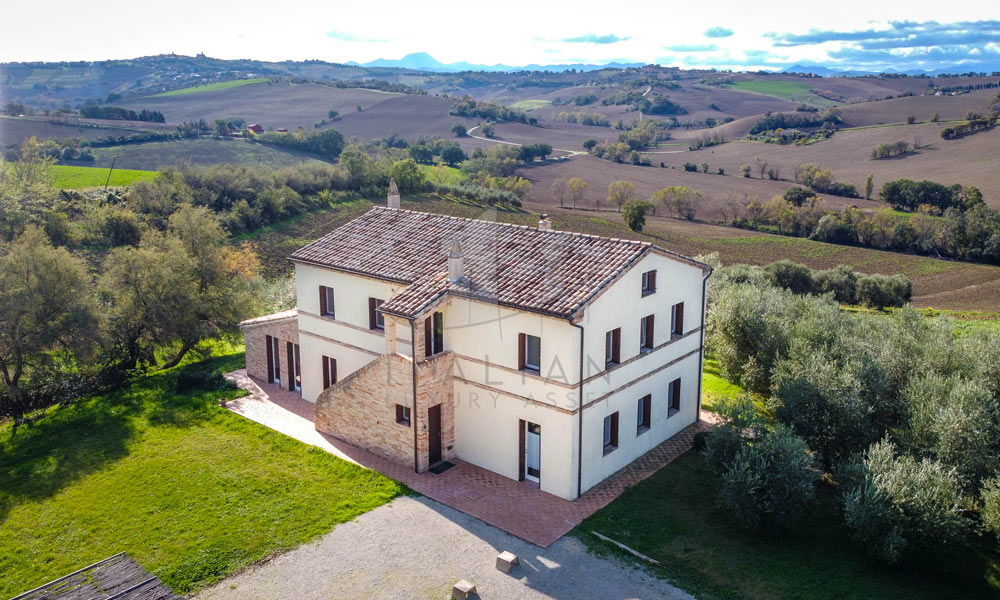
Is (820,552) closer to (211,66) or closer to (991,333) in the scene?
(991,333)

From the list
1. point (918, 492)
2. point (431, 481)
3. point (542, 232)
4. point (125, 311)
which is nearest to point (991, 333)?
point (918, 492)

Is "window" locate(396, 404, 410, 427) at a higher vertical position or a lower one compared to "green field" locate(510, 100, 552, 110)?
lower

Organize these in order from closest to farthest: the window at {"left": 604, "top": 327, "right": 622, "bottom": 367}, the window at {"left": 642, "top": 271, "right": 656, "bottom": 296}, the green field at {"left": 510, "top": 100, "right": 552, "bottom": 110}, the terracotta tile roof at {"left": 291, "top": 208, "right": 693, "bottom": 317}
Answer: the terracotta tile roof at {"left": 291, "top": 208, "right": 693, "bottom": 317}, the window at {"left": 604, "top": 327, "right": 622, "bottom": 367}, the window at {"left": 642, "top": 271, "right": 656, "bottom": 296}, the green field at {"left": 510, "top": 100, "right": 552, "bottom": 110}

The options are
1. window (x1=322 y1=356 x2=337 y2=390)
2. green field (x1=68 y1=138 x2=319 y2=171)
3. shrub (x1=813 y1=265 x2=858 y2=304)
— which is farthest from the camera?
green field (x1=68 y1=138 x2=319 y2=171)

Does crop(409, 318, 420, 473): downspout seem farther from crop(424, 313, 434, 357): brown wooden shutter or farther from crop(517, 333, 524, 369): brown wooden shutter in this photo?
crop(517, 333, 524, 369): brown wooden shutter

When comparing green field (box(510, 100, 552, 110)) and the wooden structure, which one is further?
green field (box(510, 100, 552, 110))

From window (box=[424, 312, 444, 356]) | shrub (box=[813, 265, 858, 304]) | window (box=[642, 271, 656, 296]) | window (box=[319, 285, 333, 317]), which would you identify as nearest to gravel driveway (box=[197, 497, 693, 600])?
window (box=[424, 312, 444, 356])

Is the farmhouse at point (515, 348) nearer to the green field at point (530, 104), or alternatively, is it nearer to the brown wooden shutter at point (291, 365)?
the brown wooden shutter at point (291, 365)
